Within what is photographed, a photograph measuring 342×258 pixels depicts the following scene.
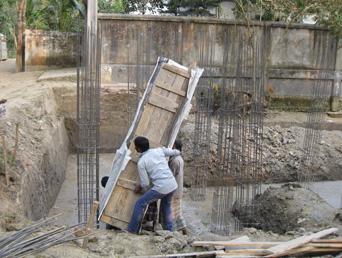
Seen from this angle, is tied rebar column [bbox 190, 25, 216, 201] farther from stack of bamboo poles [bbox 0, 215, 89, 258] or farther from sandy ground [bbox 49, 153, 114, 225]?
stack of bamboo poles [bbox 0, 215, 89, 258]

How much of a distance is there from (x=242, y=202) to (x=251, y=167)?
1112mm

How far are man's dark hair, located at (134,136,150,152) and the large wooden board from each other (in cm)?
36

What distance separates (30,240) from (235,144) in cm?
519

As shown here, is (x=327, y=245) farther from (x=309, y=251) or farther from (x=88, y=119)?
(x=88, y=119)

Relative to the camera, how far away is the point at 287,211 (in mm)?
7789

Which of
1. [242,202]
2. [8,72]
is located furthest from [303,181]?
[8,72]

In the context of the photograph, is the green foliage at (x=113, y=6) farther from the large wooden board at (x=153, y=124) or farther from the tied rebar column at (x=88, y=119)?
the large wooden board at (x=153, y=124)

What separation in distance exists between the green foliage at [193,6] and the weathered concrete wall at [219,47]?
3.45 meters

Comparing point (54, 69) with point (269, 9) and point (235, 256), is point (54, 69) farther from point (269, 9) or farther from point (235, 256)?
point (235, 256)

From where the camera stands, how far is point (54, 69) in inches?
557

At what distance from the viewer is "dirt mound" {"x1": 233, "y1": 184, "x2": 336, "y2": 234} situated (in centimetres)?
742

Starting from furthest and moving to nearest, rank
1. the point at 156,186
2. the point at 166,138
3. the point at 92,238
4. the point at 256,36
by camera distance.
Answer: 1. the point at 256,36
2. the point at 166,138
3. the point at 156,186
4. the point at 92,238

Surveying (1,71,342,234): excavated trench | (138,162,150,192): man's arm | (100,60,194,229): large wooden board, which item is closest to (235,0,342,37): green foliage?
(1,71,342,234): excavated trench

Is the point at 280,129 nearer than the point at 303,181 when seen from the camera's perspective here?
No
